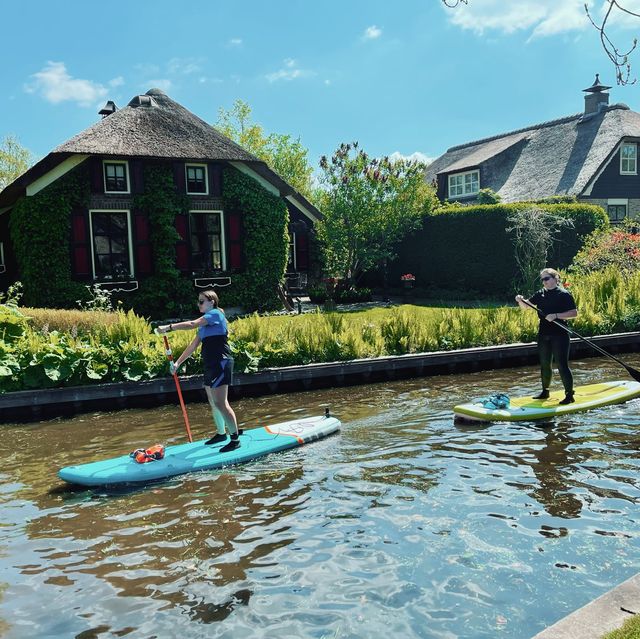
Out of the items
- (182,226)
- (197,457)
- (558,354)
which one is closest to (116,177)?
(182,226)

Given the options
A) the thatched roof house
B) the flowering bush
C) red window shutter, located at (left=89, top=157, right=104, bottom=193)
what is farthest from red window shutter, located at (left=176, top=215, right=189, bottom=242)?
the thatched roof house

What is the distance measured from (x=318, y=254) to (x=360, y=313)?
23.6 ft

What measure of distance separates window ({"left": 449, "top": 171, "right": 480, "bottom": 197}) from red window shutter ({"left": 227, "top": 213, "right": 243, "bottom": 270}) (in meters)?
19.4

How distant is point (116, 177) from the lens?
20.6 metres

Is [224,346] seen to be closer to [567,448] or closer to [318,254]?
[567,448]

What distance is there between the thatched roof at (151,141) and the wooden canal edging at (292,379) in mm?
10547

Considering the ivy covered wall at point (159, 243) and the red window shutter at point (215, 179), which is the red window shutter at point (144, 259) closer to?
the ivy covered wall at point (159, 243)

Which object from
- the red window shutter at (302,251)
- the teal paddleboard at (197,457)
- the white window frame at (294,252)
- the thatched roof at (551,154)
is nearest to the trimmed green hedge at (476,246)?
the red window shutter at (302,251)

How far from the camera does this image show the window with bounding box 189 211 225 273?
22172mm

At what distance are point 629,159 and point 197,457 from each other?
30.7 m

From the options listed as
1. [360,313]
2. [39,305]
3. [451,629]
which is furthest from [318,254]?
[451,629]

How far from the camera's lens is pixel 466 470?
7605 millimetres

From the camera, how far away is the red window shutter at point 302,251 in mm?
27172

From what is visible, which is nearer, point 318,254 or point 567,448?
point 567,448
